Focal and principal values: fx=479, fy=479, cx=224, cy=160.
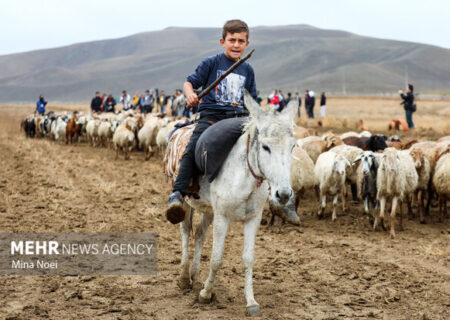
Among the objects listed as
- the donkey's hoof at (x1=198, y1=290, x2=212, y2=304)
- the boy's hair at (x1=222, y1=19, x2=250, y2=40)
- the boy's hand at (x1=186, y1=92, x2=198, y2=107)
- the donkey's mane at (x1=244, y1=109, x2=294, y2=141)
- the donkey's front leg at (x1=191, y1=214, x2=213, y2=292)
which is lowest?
the donkey's hoof at (x1=198, y1=290, x2=212, y2=304)

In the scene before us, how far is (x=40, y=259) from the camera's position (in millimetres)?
6473

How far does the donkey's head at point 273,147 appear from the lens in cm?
395

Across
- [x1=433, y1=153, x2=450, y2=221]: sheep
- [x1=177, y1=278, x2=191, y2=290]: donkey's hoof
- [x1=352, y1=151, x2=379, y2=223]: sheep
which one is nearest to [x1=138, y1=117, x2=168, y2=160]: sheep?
[x1=352, y1=151, x2=379, y2=223]: sheep

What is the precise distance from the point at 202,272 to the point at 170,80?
158235 millimetres

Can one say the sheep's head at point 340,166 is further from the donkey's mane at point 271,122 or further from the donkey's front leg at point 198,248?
the donkey's mane at point 271,122

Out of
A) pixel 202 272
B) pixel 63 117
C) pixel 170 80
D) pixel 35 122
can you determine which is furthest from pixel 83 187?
pixel 170 80

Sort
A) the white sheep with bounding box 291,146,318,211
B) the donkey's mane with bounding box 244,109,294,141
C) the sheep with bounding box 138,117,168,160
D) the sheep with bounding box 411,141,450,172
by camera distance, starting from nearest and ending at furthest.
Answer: the donkey's mane with bounding box 244,109,294,141 → the white sheep with bounding box 291,146,318,211 → the sheep with bounding box 411,141,450,172 → the sheep with bounding box 138,117,168,160

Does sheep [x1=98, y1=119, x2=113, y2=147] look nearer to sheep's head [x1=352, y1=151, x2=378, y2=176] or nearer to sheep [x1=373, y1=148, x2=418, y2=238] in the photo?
sheep's head [x1=352, y1=151, x2=378, y2=176]

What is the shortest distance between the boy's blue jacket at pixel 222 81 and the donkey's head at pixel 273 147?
0.59 m

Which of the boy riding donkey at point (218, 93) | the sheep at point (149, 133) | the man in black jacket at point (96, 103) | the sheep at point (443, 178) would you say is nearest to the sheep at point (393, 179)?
the sheep at point (443, 178)

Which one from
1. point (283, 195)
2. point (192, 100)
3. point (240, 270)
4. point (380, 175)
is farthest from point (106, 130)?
point (283, 195)

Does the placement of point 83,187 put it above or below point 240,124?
below

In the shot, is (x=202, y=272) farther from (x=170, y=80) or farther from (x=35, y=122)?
(x=170, y=80)

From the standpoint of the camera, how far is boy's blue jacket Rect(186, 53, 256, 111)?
4.91 m
